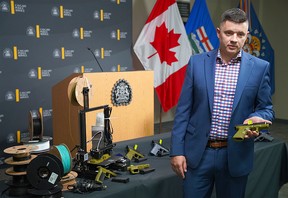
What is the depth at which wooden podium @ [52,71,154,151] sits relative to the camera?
266 cm

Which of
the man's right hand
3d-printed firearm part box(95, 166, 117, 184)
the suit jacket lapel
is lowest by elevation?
3d-printed firearm part box(95, 166, 117, 184)

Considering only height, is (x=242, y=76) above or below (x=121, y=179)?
above

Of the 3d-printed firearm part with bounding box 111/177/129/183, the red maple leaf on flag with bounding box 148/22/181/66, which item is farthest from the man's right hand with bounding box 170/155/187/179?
the red maple leaf on flag with bounding box 148/22/181/66

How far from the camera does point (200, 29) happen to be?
527cm

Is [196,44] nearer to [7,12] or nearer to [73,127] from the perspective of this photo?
[7,12]

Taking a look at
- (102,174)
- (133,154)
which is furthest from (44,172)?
(133,154)

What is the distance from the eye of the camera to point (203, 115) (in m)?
1.68

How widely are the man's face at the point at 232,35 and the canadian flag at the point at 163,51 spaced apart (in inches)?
123

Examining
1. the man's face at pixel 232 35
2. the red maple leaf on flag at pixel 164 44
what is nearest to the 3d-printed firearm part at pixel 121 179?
the man's face at pixel 232 35

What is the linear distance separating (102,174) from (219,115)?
72cm

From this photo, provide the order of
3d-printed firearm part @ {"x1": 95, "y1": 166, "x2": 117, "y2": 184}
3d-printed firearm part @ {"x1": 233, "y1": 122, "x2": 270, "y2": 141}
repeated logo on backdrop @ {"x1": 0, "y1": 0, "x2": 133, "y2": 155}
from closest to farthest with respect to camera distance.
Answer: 1. 3d-printed firearm part @ {"x1": 233, "y1": 122, "x2": 270, "y2": 141}
2. 3d-printed firearm part @ {"x1": 95, "y1": 166, "x2": 117, "y2": 184}
3. repeated logo on backdrop @ {"x1": 0, "y1": 0, "x2": 133, "y2": 155}

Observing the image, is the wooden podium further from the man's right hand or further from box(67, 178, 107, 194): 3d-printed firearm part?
the man's right hand

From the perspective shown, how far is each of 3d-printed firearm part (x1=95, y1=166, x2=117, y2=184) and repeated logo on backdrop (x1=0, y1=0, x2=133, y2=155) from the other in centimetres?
256

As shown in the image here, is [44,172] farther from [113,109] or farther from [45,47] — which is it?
[45,47]
